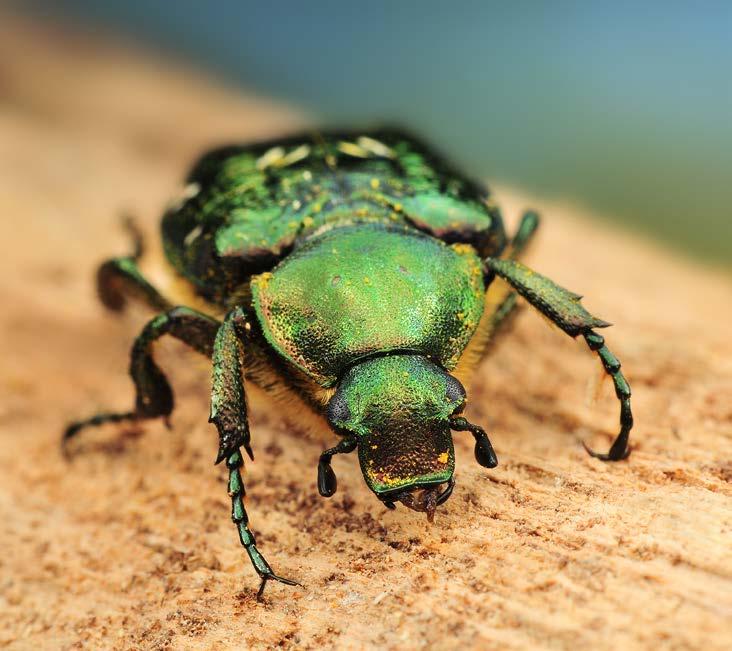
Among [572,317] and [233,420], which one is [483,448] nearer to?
[572,317]

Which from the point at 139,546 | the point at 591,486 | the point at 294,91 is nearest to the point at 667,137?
the point at 294,91

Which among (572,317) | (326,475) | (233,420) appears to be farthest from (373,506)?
(572,317)

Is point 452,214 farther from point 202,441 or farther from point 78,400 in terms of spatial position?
point 78,400

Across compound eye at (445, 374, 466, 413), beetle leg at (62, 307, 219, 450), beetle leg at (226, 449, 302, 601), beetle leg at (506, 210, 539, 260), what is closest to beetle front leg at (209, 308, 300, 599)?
beetle leg at (226, 449, 302, 601)

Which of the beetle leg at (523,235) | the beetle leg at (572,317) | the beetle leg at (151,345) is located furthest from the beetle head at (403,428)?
the beetle leg at (523,235)

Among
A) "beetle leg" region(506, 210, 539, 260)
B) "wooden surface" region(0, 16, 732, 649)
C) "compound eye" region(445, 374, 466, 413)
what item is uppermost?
"beetle leg" region(506, 210, 539, 260)

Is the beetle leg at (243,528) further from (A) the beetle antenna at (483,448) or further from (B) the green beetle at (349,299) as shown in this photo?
(A) the beetle antenna at (483,448)

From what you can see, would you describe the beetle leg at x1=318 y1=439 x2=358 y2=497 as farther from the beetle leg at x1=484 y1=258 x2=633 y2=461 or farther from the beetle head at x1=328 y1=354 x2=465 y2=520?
the beetle leg at x1=484 y1=258 x2=633 y2=461

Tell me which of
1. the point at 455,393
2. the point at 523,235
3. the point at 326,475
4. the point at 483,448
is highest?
the point at 523,235
